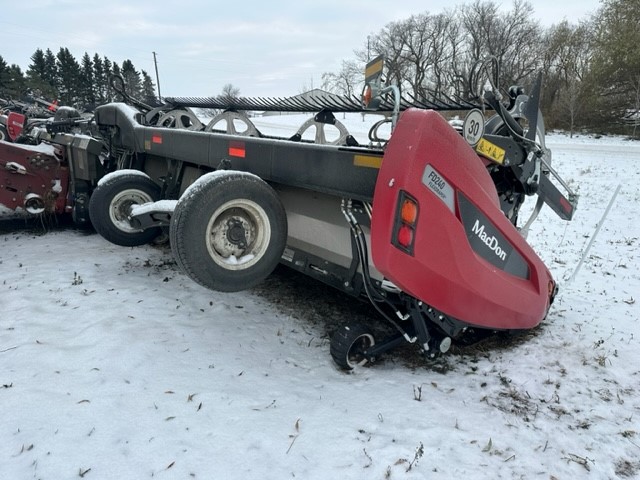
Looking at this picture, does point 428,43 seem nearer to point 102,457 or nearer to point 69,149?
point 69,149

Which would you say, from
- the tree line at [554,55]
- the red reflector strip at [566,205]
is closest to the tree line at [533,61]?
the tree line at [554,55]

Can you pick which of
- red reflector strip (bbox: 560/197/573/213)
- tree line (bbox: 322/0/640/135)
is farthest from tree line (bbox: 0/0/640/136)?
red reflector strip (bbox: 560/197/573/213)

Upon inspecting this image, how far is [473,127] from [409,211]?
29.7 inches

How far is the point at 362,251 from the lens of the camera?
2930mm

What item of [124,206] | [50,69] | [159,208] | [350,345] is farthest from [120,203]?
[50,69]

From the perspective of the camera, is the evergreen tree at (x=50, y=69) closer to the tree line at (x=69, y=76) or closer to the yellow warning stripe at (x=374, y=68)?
the tree line at (x=69, y=76)

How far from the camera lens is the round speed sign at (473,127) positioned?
8.59 feet

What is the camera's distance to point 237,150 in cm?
341

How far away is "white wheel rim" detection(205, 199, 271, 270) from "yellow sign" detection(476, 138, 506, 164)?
54.8 inches

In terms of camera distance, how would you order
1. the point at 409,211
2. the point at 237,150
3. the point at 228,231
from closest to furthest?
the point at 409,211 → the point at 228,231 → the point at 237,150

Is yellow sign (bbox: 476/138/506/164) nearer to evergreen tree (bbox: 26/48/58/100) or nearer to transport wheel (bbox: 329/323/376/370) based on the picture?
transport wheel (bbox: 329/323/376/370)

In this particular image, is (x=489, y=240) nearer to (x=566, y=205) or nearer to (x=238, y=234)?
(x=238, y=234)

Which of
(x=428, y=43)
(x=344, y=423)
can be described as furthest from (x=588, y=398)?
(x=428, y=43)

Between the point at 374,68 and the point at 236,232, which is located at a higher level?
the point at 374,68
